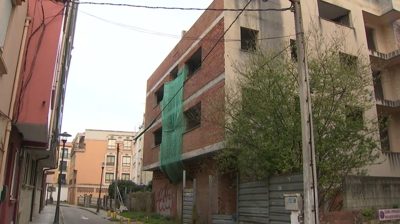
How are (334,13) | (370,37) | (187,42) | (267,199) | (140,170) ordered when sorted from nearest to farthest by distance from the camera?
(267,199)
(334,13)
(187,42)
(370,37)
(140,170)

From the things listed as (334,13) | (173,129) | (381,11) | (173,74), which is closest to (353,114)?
(334,13)

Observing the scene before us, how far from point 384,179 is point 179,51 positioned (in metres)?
13.9

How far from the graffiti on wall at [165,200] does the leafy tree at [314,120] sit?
36.8ft

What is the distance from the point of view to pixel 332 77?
908 centimetres

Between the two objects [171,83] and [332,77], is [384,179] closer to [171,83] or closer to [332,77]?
[332,77]

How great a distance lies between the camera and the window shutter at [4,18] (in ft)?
19.2

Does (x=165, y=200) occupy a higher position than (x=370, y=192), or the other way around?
(x=370, y=192)

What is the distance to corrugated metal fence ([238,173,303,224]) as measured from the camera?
8.62 metres

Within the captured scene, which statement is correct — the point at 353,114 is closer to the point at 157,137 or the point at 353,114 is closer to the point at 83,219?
the point at 157,137

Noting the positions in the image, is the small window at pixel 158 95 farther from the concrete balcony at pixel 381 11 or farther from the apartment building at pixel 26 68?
the apartment building at pixel 26 68

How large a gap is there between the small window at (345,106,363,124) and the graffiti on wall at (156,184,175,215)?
43.1 feet

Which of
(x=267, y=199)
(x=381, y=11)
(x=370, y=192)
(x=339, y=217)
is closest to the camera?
(x=339, y=217)

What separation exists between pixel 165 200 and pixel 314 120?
14624mm

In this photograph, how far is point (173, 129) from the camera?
19359 mm
